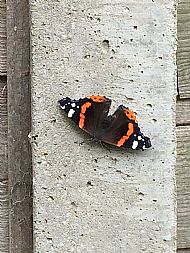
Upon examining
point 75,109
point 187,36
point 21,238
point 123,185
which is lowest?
point 21,238

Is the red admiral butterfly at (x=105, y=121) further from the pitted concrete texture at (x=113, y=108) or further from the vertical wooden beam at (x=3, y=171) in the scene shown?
the vertical wooden beam at (x=3, y=171)

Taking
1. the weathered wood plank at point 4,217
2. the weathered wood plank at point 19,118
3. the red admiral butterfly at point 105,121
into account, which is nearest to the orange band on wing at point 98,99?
the red admiral butterfly at point 105,121

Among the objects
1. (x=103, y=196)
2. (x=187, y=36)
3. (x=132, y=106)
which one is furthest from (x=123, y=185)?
(x=187, y=36)

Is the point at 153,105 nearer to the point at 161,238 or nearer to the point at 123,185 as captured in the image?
the point at 123,185

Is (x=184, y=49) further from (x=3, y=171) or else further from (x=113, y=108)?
(x=3, y=171)

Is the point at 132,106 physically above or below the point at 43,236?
above

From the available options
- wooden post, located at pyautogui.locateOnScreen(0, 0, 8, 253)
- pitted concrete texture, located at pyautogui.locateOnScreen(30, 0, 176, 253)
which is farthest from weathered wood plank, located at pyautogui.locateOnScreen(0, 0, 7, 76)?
pitted concrete texture, located at pyautogui.locateOnScreen(30, 0, 176, 253)
